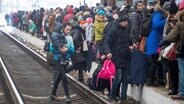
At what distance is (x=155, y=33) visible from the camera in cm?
995

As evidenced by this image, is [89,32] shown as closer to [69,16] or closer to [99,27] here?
[99,27]

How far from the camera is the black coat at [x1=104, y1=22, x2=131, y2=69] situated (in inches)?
390

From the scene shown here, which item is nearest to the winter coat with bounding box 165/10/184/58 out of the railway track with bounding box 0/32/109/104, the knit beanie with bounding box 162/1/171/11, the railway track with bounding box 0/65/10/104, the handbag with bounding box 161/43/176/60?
the handbag with bounding box 161/43/176/60

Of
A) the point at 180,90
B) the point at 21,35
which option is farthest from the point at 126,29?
the point at 21,35

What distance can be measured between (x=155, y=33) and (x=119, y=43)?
2.58 ft

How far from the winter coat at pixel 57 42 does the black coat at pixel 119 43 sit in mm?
1003

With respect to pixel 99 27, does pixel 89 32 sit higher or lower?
lower

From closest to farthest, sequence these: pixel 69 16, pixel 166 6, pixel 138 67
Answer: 1. pixel 166 6
2. pixel 138 67
3. pixel 69 16

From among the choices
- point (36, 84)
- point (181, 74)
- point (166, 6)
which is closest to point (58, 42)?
point (166, 6)

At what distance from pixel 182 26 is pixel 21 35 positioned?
29.9 m

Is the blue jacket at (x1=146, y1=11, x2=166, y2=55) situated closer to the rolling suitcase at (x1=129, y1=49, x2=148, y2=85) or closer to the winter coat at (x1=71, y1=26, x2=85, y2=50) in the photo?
the rolling suitcase at (x1=129, y1=49, x2=148, y2=85)

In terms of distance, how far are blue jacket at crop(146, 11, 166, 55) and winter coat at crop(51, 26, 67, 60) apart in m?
1.85

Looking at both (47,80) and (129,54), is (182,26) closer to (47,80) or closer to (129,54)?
(129,54)

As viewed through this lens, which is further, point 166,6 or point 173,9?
point 166,6
